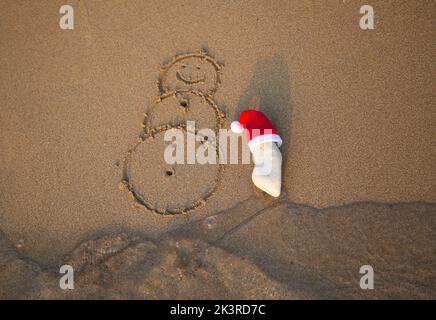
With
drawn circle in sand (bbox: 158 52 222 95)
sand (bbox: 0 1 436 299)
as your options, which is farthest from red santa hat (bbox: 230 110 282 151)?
drawn circle in sand (bbox: 158 52 222 95)

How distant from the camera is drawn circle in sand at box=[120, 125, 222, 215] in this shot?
248cm

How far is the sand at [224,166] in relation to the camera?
216 centimetres

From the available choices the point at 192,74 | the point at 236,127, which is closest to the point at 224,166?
the point at 236,127

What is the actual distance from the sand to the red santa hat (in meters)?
0.19

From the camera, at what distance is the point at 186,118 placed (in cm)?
269

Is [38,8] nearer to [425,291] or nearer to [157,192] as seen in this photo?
[157,192]

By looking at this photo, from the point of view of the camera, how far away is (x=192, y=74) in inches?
110

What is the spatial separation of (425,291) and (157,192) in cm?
169

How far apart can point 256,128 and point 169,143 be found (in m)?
0.65

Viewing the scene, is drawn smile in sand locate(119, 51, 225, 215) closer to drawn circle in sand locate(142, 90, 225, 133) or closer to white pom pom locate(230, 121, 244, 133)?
drawn circle in sand locate(142, 90, 225, 133)

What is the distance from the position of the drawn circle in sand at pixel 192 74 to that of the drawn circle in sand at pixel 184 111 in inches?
2.1

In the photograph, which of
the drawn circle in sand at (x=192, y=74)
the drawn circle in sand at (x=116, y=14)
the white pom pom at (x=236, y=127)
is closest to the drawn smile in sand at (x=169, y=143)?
the drawn circle in sand at (x=192, y=74)

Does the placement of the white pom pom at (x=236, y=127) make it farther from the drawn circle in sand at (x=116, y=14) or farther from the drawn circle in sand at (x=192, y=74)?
the drawn circle in sand at (x=116, y=14)

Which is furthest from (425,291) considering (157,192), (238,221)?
(157,192)
